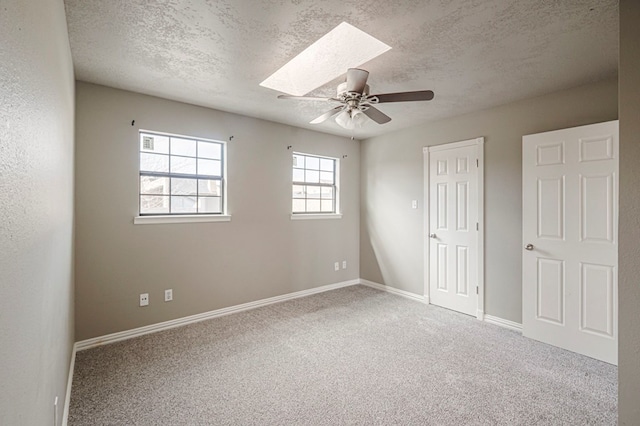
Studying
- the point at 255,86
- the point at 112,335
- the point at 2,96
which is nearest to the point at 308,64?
the point at 255,86

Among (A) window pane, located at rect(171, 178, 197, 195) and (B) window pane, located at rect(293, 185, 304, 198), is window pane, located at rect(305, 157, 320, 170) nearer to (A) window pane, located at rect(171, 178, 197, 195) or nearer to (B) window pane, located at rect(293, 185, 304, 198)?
(B) window pane, located at rect(293, 185, 304, 198)

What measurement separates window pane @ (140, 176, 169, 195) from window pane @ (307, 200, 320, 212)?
2.07m

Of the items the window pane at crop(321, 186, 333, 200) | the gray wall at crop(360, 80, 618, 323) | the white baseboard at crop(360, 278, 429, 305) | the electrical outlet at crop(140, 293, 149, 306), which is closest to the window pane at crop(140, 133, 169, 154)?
the electrical outlet at crop(140, 293, 149, 306)

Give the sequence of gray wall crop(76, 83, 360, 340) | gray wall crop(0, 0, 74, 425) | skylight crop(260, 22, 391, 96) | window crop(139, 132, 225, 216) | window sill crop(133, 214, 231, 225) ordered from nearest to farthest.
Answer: gray wall crop(0, 0, 74, 425), skylight crop(260, 22, 391, 96), gray wall crop(76, 83, 360, 340), window sill crop(133, 214, 231, 225), window crop(139, 132, 225, 216)

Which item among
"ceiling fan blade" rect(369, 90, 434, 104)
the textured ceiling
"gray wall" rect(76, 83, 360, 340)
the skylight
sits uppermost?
the skylight

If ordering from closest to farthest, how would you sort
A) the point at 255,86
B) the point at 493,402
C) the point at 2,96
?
the point at 2,96
the point at 493,402
the point at 255,86

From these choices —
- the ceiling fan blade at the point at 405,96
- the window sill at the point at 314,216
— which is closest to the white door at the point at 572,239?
the ceiling fan blade at the point at 405,96

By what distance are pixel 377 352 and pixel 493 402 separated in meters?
0.98

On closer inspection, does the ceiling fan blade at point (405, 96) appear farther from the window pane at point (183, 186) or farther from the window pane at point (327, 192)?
the window pane at point (327, 192)

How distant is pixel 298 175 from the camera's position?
459 centimetres

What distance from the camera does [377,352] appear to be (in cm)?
281

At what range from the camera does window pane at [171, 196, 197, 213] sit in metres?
3.46

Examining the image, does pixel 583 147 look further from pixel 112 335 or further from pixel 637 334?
pixel 112 335

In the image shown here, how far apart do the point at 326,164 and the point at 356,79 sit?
271cm
